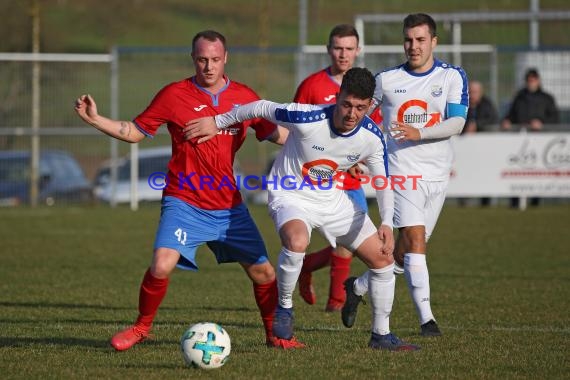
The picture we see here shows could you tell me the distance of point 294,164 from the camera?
297 inches

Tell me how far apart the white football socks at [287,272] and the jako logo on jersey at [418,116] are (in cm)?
170

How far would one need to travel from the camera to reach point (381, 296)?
7.65m

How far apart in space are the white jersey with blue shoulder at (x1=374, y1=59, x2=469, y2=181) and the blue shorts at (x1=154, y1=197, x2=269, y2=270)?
1.50 m

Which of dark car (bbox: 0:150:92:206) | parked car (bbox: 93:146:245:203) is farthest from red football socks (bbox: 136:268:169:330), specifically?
dark car (bbox: 0:150:92:206)

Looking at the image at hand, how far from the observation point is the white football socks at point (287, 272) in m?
7.34

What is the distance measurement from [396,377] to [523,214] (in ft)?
45.2

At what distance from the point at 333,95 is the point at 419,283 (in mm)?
2270

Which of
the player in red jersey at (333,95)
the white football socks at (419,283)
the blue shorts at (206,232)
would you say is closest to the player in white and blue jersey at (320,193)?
the blue shorts at (206,232)

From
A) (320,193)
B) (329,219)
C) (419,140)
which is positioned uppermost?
(419,140)

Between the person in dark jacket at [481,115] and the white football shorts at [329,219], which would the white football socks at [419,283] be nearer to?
the white football shorts at [329,219]

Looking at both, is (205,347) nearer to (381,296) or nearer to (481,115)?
(381,296)

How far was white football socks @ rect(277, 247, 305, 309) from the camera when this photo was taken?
7.34m

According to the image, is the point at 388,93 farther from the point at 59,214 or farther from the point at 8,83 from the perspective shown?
the point at 8,83

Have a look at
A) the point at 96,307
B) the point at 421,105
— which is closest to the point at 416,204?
the point at 421,105
